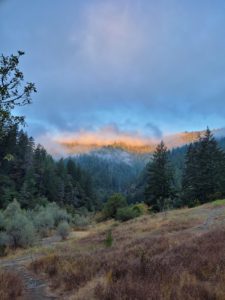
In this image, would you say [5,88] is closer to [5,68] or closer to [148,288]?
[5,68]

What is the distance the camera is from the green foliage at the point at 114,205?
5539cm

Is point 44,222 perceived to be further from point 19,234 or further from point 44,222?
point 19,234

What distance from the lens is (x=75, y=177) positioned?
347 ft

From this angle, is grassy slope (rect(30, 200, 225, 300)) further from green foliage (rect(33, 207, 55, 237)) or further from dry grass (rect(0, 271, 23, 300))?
green foliage (rect(33, 207, 55, 237))

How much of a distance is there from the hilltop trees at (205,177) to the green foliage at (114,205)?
8.68 metres

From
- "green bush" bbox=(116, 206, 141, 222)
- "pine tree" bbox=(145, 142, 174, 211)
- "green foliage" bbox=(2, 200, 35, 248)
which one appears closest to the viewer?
"green foliage" bbox=(2, 200, 35, 248)

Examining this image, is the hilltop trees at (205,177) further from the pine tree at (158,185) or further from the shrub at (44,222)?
the shrub at (44,222)

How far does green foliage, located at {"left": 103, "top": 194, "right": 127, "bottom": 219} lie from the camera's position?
55.4 metres

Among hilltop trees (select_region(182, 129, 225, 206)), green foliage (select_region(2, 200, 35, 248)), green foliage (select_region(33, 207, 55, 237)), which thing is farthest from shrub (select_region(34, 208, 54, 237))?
hilltop trees (select_region(182, 129, 225, 206))

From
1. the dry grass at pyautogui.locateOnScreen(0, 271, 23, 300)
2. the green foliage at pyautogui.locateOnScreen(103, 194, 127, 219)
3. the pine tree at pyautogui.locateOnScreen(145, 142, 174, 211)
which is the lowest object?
the dry grass at pyautogui.locateOnScreen(0, 271, 23, 300)

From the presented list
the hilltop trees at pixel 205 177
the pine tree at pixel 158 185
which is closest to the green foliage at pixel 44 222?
the pine tree at pixel 158 185

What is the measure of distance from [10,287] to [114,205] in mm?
45373

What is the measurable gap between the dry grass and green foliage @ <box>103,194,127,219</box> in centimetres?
4385

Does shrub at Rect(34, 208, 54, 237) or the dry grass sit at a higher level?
shrub at Rect(34, 208, 54, 237)
